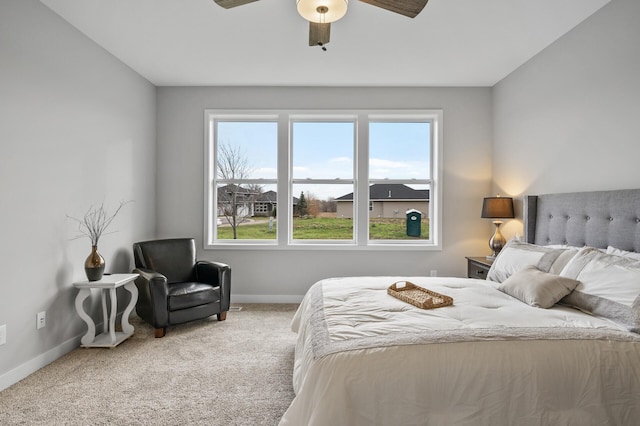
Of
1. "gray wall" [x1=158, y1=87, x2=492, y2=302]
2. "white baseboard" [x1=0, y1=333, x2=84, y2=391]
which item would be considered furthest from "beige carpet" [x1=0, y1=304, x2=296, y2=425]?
"gray wall" [x1=158, y1=87, x2=492, y2=302]

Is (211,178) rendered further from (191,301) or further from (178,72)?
(191,301)

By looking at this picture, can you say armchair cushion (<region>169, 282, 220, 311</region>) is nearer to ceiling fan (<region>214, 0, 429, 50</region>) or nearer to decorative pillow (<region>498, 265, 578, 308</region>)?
ceiling fan (<region>214, 0, 429, 50</region>)

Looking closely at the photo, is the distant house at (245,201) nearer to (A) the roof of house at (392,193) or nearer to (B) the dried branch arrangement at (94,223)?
(A) the roof of house at (392,193)

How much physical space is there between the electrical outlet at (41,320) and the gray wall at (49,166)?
34mm

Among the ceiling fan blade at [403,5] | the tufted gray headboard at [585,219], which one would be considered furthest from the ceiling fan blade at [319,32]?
the tufted gray headboard at [585,219]

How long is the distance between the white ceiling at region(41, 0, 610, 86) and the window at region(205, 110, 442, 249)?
604 mm

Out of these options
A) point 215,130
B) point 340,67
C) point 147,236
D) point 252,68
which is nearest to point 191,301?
point 147,236

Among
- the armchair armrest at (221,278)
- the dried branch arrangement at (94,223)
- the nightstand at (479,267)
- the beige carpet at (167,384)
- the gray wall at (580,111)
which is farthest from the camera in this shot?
the armchair armrest at (221,278)

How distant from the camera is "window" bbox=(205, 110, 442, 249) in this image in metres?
4.37

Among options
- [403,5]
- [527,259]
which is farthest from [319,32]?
[527,259]

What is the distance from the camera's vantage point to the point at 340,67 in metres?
3.65

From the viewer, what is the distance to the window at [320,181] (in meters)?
4.37

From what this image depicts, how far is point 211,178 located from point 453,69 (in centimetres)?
320

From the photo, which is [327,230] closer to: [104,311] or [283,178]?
[283,178]
